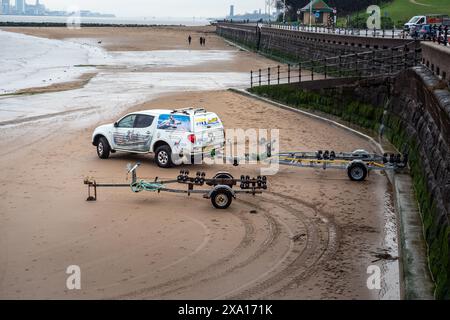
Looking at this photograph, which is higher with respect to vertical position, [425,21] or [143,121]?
[425,21]

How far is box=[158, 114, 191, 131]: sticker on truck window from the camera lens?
17062mm

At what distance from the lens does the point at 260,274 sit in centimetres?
1009

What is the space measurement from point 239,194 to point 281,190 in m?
1.10

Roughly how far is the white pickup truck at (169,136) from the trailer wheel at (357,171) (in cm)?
358

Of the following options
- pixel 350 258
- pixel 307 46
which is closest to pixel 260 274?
pixel 350 258

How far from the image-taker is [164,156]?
56.3 ft

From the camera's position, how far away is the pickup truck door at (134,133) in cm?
1769

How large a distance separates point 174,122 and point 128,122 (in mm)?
1663

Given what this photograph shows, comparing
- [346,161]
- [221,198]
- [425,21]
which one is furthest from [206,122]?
[425,21]

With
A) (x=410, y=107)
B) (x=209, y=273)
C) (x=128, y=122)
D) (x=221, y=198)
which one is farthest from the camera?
(x=410, y=107)

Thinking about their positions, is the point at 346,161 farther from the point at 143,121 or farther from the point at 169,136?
the point at 143,121

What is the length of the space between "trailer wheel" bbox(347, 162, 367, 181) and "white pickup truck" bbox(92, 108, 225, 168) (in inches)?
141

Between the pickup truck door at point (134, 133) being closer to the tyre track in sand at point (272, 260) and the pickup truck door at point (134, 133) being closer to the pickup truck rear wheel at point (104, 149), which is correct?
the pickup truck rear wheel at point (104, 149)

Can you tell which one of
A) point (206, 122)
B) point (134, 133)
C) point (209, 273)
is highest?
point (206, 122)
